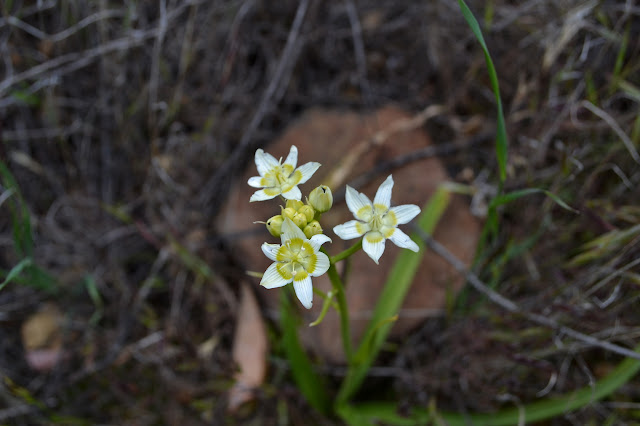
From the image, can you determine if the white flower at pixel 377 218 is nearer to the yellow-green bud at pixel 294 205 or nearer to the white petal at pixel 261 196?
the yellow-green bud at pixel 294 205

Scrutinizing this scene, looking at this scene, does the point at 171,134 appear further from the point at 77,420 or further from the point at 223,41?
the point at 77,420

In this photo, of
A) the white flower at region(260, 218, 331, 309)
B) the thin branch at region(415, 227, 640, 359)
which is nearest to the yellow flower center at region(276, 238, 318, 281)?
the white flower at region(260, 218, 331, 309)

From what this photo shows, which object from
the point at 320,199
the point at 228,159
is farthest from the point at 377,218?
the point at 228,159

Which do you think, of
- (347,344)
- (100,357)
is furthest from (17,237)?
(347,344)

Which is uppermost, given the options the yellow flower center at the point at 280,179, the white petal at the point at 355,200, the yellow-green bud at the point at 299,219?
the yellow flower center at the point at 280,179

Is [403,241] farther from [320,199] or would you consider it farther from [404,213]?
[320,199]

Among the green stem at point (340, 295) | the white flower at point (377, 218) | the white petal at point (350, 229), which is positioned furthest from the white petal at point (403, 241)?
the green stem at point (340, 295)
